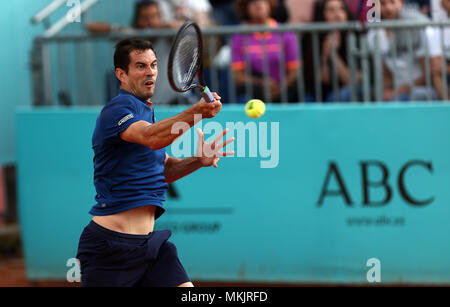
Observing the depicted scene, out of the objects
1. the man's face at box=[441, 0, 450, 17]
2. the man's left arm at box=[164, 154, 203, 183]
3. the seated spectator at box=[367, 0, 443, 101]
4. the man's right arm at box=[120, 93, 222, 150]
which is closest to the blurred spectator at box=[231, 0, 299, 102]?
the seated spectator at box=[367, 0, 443, 101]

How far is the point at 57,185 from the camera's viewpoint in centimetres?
722

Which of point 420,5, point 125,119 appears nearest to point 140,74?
point 125,119

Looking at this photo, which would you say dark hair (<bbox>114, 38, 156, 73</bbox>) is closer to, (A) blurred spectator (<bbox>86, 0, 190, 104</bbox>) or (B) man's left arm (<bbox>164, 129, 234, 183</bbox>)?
(B) man's left arm (<bbox>164, 129, 234, 183</bbox>)

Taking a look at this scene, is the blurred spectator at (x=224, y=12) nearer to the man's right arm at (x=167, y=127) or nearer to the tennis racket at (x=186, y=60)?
the tennis racket at (x=186, y=60)

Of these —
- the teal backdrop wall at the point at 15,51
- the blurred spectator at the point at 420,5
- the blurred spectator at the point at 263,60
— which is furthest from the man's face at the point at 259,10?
the teal backdrop wall at the point at 15,51

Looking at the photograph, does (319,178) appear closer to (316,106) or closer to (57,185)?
(316,106)

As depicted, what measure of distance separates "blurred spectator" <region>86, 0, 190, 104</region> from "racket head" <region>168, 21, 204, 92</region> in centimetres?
287

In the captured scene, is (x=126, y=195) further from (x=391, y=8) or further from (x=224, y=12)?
(x=224, y=12)

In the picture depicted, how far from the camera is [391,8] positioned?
689cm

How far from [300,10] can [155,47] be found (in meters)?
2.01

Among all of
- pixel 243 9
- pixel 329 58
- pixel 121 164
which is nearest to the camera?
pixel 121 164

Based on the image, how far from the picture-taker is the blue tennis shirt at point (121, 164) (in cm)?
403
